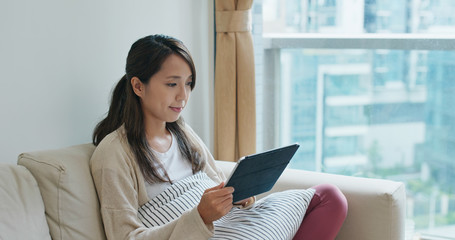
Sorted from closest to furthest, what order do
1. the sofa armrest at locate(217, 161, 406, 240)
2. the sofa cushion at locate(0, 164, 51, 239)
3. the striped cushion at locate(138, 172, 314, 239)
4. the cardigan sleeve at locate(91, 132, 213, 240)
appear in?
the sofa cushion at locate(0, 164, 51, 239), the cardigan sleeve at locate(91, 132, 213, 240), the striped cushion at locate(138, 172, 314, 239), the sofa armrest at locate(217, 161, 406, 240)

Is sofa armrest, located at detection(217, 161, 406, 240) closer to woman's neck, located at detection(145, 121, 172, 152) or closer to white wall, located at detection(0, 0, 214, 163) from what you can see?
woman's neck, located at detection(145, 121, 172, 152)

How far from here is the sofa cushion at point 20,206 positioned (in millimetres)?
1444

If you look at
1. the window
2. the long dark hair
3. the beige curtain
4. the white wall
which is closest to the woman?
the long dark hair

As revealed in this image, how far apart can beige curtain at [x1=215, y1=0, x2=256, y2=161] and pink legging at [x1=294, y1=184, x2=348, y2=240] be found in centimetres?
82

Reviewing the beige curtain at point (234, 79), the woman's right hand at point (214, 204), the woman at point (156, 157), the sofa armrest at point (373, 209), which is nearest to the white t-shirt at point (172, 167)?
the woman at point (156, 157)

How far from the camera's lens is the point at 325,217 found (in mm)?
1958

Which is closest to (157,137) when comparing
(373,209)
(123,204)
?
(123,204)

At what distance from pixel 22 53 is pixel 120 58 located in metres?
0.49

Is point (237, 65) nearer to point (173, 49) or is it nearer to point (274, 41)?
point (274, 41)

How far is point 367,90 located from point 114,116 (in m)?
1.48

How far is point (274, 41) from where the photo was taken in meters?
3.11

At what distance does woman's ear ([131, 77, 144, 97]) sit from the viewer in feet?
6.12

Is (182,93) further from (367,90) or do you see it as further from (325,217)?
(367,90)

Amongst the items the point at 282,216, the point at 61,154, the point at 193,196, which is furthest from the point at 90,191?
the point at 282,216
